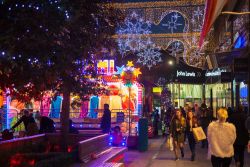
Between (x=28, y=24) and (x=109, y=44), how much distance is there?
14.6ft

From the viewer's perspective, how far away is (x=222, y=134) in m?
8.58

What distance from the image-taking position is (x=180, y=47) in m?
29.1

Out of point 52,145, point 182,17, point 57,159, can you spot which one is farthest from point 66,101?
point 182,17

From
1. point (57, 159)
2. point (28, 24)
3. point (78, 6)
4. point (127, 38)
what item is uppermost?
point (127, 38)

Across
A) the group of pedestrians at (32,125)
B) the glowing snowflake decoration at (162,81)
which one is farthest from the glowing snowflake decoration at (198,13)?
the glowing snowflake decoration at (162,81)

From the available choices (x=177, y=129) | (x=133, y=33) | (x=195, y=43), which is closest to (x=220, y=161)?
(x=177, y=129)

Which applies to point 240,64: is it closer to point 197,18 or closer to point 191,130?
point 191,130

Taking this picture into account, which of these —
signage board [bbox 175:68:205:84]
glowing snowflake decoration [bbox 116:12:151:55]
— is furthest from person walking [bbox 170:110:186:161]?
A: signage board [bbox 175:68:205:84]

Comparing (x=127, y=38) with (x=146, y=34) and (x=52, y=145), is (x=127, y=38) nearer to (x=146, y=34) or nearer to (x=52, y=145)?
(x=146, y=34)

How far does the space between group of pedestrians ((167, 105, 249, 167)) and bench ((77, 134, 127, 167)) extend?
2552 mm

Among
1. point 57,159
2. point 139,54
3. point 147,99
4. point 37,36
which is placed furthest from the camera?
point 139,54

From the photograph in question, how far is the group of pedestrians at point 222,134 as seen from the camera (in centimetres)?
860

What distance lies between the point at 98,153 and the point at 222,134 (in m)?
4.21

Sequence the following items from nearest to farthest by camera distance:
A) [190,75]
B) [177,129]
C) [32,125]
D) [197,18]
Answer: [32,125] < [177,129] < [197,18] < [190,75]
